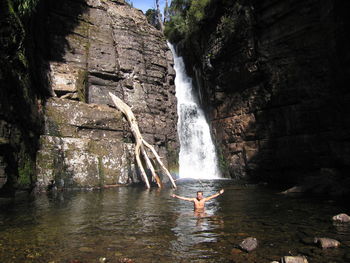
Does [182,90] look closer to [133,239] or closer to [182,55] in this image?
[182,55]

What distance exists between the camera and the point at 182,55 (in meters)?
27.1

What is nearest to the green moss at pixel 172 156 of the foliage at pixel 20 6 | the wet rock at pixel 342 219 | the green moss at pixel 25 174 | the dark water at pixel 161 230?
the dark water at pixel 161 230

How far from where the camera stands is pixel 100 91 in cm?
1789

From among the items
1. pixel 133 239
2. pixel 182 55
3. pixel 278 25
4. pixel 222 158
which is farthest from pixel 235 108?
pixel 133 239

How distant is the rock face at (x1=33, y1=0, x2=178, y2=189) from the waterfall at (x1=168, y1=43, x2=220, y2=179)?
2.44m

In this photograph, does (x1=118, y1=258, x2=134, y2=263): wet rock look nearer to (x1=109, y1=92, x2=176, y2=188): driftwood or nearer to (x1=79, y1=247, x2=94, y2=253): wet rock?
(x1=79, y1=247, x2=94, y2=253): wet rock

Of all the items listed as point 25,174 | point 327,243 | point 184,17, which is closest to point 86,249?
point 327,243

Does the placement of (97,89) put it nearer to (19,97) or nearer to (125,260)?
(19,97)

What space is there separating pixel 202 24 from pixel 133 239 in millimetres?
19670

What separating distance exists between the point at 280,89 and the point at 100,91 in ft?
34.3

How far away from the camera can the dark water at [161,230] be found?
496 centimetres

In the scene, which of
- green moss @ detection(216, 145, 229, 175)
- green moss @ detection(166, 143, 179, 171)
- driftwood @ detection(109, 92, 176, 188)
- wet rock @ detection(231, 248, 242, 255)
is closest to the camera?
wet rock @ detection(231, 248, 242, 255)

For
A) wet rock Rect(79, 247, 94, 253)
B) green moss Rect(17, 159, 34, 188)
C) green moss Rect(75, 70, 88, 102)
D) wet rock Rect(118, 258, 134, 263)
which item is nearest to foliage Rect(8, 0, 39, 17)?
green moss Rect(75, 70, 88, 102)

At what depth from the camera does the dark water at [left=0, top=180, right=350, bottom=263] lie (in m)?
4.96
